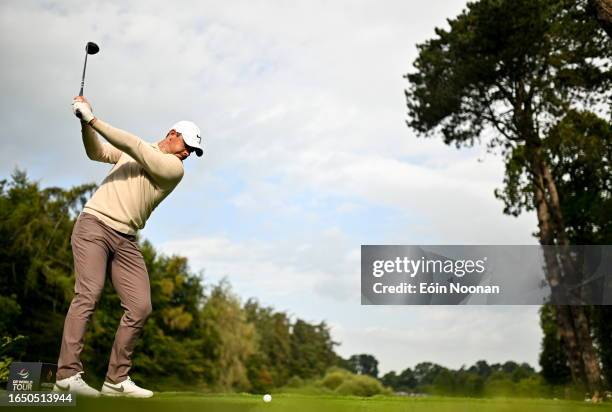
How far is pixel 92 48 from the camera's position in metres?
6.38

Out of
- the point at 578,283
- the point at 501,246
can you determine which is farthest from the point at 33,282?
the point at 578,283

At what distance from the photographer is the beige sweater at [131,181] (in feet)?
16.6

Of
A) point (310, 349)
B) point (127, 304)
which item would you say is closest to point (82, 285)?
point (127, 304)

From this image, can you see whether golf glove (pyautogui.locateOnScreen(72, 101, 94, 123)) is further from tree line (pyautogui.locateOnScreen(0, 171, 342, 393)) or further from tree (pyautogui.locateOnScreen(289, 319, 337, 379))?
tree (pyautogui.locateOnScreen(289, 319, 337, 379))

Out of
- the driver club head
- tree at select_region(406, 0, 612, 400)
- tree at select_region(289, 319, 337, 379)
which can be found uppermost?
tree at select_region(406, 0, 612, 400)

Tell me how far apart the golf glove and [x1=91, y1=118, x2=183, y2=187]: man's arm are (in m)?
0.06

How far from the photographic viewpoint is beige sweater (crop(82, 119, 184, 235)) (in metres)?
5.06

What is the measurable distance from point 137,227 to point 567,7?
700 inches

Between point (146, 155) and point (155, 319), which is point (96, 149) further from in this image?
point (155, 319)

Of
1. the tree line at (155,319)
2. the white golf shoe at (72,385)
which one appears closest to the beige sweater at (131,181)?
the white golf shoe at (72,385)

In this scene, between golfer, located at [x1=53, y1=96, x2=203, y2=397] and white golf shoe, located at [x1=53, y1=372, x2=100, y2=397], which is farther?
golfer, located at [x1=53, y1=96, x2=203, y2=397]

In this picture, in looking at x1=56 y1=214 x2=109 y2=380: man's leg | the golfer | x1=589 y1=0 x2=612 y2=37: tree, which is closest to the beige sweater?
the golfer

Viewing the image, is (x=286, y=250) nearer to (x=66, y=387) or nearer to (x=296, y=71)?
(x=296, y=71)

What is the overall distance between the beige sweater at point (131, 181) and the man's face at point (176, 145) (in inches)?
3.7
